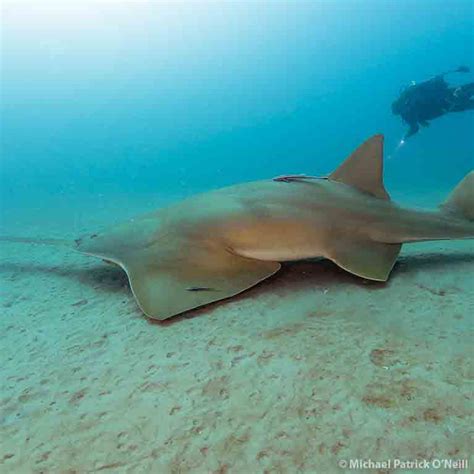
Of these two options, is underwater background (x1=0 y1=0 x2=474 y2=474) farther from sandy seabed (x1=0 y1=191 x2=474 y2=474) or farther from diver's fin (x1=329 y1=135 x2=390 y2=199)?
diver's fin (x1=329 y1=135 x2=390 y2=199)

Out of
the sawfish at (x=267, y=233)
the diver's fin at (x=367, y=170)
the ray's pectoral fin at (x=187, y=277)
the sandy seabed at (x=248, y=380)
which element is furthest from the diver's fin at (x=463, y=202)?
the ray's pectoral fin at (x=187, y=277)

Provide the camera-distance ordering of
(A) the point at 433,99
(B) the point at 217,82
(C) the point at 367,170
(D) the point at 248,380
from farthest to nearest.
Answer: (B) the point at 217,82, (A) the point at 433,99, (C) the point at 367,170, (D) the point at 248,380

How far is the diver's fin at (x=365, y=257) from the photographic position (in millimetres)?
3883

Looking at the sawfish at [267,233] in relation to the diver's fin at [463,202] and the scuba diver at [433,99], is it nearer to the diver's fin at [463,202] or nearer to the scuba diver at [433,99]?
the diver's fin at [463,202]

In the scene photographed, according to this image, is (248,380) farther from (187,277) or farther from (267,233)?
(267,233)

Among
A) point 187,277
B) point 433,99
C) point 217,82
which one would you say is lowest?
point 187,277

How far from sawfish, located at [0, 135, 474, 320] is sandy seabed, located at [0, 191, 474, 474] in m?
0.26

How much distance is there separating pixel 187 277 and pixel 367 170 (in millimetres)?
2733

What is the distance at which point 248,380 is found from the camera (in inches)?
92.8

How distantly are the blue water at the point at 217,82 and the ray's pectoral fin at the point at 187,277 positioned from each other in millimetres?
57034

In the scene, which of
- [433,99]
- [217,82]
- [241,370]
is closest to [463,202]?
[241,370]

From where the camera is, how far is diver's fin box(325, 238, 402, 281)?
3.88 metres

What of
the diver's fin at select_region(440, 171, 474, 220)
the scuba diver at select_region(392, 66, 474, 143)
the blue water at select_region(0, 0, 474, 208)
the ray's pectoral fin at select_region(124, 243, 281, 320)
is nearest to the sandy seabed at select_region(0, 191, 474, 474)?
the ray's pectoral fin at select_region(124, 243, 281, 320)

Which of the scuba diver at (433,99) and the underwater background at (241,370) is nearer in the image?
the underwater background at (241,370)
